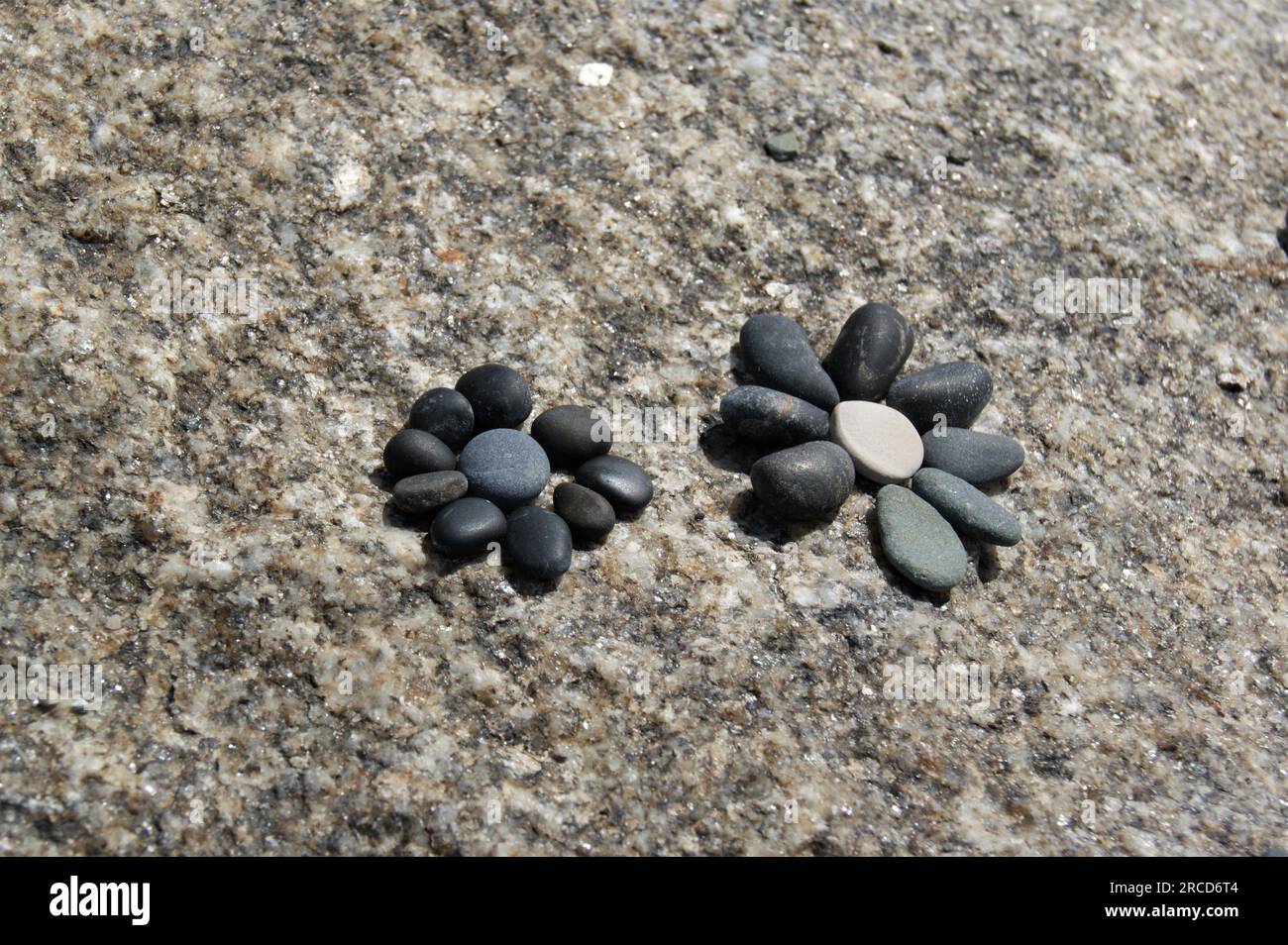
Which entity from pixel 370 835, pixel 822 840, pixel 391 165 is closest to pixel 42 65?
pixel 391 165

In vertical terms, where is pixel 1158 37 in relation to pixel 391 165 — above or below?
above

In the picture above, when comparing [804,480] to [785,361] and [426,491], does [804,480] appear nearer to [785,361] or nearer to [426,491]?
[785,361]

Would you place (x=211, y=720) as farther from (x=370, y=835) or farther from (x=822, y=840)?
(x=822, y=840)

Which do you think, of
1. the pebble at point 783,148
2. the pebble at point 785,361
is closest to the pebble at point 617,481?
the pebble at point 785,361

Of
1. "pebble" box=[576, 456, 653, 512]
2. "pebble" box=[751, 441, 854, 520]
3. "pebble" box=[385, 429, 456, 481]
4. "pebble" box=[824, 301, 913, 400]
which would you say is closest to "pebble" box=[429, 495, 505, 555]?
"pebble" box=[385, 429, 456, 481]

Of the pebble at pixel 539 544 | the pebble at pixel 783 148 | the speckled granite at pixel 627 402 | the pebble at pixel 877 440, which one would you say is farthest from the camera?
the pebble at pixel 783 148

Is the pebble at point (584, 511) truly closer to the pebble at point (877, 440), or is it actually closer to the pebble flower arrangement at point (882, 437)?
the pebble flower arrangement at point (882, 437)
